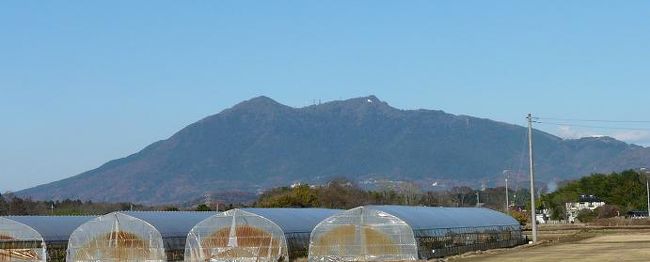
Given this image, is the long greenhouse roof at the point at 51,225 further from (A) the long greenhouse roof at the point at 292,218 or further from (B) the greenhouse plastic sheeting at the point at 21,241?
(A) the long greenhouse roof at the point at 292,218

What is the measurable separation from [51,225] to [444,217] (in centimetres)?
2489

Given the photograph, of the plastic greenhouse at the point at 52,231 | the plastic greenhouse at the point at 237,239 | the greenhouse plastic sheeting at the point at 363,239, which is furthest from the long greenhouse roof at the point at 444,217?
the plastic greenhouse at the point at 52,231

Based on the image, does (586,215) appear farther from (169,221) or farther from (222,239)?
(222,239)

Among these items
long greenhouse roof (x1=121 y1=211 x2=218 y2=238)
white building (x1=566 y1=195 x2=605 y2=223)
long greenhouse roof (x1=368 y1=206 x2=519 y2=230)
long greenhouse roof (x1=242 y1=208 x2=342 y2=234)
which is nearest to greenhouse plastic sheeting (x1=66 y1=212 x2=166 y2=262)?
long greenhouse roof (x1=121 y1=211 x2=218 y2=238)

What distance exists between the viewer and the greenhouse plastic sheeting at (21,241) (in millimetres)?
56844

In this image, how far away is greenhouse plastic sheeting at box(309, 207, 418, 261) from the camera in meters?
56.3

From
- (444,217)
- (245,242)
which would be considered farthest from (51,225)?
(444,217)

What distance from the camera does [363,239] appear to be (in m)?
56.7

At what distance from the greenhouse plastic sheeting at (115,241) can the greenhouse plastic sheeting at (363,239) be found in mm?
8350

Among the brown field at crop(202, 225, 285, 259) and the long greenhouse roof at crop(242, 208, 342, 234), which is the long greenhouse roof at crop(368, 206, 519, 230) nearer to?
the long greenhouse roof at crop(242, 208, 342, 234)

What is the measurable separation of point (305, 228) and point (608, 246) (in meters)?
19.3

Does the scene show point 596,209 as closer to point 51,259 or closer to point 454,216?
point 454,216

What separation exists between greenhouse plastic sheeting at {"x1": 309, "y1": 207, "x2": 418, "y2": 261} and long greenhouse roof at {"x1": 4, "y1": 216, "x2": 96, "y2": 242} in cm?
1456

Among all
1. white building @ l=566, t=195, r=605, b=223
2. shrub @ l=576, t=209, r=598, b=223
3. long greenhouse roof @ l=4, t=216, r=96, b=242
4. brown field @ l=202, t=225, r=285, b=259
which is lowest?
brown field @ l=202, t=225, r=285, b=259
